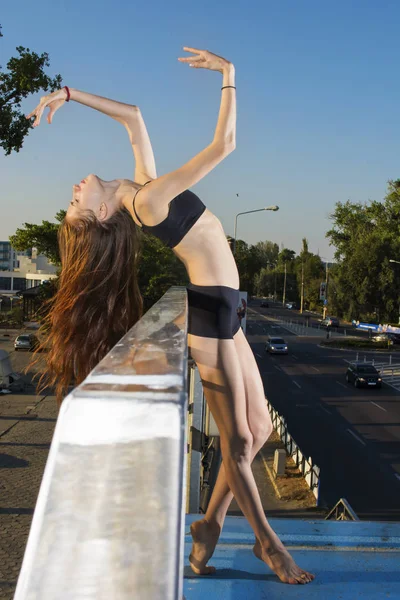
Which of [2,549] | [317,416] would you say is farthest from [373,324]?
[2,549]

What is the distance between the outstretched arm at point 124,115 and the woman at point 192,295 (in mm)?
257

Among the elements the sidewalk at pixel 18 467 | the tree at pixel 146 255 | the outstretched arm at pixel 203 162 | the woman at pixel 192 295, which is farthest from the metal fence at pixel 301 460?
the outstretched arm at pixel 203 162

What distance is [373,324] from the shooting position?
57.6 m

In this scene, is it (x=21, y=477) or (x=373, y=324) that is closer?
(x=21, y=477)

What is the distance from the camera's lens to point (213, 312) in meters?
2.96

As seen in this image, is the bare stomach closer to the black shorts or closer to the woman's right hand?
the black shorts

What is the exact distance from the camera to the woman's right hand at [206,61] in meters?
3.00

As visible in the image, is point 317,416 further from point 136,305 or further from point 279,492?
point 136,305

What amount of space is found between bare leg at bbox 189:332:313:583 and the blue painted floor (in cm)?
43

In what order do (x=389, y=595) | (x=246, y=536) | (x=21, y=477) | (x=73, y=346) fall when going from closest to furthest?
(x=73, y=346), (x=389, y=595), (x=246, y=536), (x=21, y=477)

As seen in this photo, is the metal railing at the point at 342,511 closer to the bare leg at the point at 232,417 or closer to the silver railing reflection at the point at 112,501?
the bare leg at the point at 232,417

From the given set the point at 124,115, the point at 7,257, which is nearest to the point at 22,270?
the point at 7,257

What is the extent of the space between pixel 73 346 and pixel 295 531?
232 cm

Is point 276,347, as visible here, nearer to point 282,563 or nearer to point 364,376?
point 364,376
